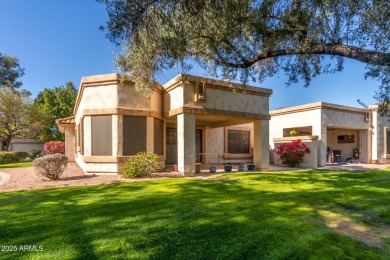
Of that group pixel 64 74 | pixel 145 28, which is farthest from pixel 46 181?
pixel 64 74

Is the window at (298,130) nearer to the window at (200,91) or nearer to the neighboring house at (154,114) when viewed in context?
the neighboring house at (154,114)

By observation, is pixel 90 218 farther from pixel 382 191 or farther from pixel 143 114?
pixel 382 191

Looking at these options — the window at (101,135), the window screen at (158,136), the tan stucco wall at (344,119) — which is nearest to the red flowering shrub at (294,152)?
the tan stucco wall at (344,119)

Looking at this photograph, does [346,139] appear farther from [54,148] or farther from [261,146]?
[54,148]

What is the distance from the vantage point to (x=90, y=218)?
5.48 metres

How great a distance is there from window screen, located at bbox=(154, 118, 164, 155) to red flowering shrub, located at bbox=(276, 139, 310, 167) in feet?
30.7

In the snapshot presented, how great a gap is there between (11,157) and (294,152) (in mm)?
27562

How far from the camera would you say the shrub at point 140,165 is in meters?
11.4

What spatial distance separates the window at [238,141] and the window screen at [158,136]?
24.5ft

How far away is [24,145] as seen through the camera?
38.1 metres

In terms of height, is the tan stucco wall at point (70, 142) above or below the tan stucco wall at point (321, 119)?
below

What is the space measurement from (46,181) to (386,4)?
45.2 feet

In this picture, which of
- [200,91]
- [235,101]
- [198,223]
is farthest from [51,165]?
[235,101]

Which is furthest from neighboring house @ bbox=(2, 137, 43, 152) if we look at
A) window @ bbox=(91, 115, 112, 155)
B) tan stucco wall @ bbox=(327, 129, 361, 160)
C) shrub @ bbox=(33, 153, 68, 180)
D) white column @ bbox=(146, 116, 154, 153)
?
tan stucco wall @ bbox=(327, 129, 361, 160)
